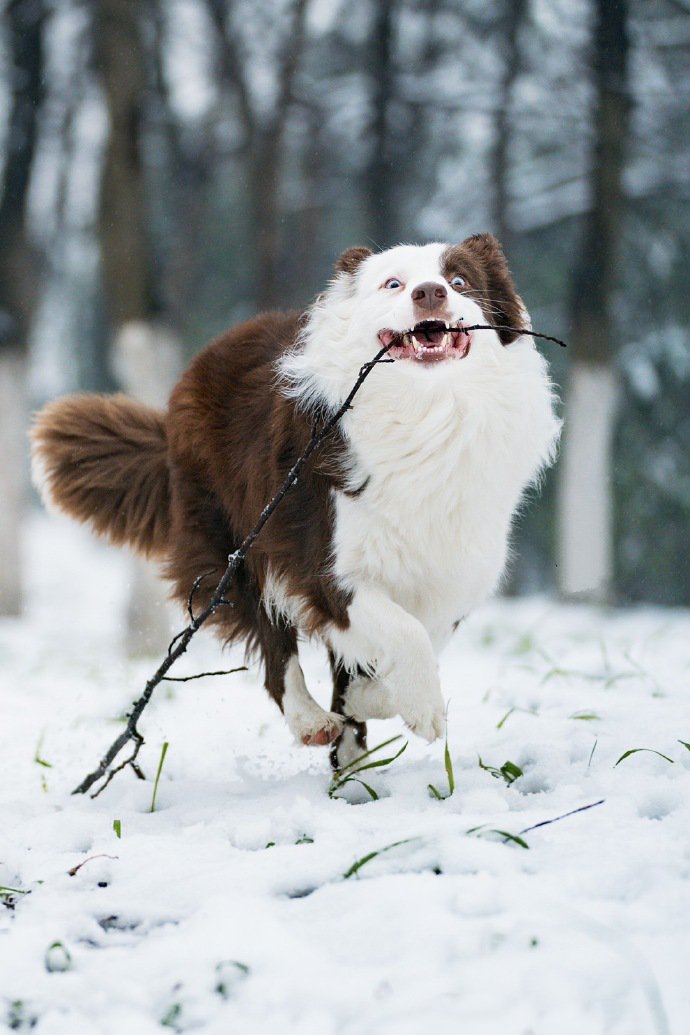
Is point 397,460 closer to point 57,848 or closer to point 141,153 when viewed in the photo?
point 57,848

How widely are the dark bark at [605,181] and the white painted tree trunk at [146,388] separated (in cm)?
407

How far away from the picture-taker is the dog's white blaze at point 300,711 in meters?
3.75

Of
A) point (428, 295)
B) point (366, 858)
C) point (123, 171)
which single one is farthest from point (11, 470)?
point (366, 858)

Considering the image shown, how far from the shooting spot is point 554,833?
8.57 feet

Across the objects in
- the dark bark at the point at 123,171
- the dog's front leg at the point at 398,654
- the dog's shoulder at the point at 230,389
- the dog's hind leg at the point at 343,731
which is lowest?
the dog's hind leg at the point at 343,731

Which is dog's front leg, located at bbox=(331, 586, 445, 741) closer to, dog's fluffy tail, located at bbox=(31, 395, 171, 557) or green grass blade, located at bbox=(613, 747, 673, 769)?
green grass blade, located at bbox=(613, 747, 673, 769)

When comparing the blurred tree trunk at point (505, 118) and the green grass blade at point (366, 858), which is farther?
the blurred tree trunk at point (505, 118)

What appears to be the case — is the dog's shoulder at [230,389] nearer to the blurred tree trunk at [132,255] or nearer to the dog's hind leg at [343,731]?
the dog's hind leg at [343,731]

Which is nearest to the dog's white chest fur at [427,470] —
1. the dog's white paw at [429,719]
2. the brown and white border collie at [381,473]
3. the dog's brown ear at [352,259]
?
the brown and white border collie at [381,473]

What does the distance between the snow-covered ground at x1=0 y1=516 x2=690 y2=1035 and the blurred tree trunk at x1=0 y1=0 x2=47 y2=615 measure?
7768 millimetres

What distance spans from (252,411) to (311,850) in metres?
1.86

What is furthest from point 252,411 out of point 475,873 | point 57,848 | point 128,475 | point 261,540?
point 475,873

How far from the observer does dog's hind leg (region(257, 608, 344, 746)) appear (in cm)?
374

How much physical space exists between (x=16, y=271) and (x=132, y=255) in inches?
131
